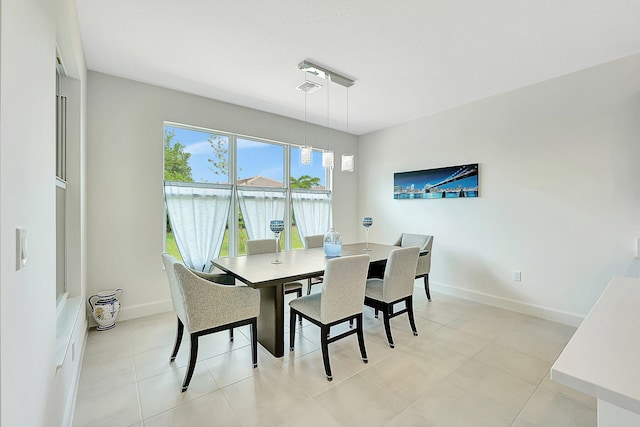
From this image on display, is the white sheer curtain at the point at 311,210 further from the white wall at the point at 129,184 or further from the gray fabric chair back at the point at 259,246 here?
the white wall at the point at 129,184

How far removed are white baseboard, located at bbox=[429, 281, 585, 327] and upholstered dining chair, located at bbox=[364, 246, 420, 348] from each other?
1609 millimetres

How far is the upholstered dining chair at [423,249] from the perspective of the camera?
3.40m

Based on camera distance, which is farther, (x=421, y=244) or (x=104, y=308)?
(x=421, y=244)

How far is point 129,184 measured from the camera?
121 inches

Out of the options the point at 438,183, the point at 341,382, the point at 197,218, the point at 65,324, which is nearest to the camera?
the point at 65,324

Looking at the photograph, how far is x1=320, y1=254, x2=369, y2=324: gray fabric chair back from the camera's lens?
203 cm

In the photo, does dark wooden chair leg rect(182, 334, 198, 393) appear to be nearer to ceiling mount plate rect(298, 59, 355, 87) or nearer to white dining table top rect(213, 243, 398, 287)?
white dining table top rect(213, 243, 398, 287)

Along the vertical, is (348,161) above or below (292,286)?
above

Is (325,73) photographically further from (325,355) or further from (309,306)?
(325,355)

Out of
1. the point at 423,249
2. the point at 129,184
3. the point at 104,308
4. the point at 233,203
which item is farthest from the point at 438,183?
the point at 104,308

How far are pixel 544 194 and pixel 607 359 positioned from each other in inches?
119

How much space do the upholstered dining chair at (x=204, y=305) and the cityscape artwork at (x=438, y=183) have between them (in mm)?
3123

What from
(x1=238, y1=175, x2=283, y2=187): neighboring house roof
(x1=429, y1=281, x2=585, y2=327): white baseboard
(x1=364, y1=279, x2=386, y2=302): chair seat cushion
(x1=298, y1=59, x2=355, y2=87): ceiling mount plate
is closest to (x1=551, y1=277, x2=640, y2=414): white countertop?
(x1=364, y1=279, x2=386, y2=302): chair seat cushion

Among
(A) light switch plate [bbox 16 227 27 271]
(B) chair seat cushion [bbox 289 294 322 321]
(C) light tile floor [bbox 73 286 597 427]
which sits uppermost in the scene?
(A) light switch plate [bbox 16 227 27 271]
